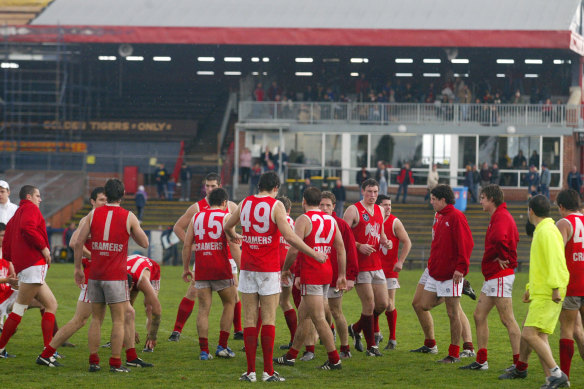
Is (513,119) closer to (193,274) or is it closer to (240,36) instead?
(240,36)

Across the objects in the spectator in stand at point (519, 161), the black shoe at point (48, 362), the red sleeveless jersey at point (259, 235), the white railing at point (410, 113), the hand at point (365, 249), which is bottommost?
the black shoe at point (48, 362)

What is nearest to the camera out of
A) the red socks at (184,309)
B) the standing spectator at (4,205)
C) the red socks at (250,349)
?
the red socks at (250,349)

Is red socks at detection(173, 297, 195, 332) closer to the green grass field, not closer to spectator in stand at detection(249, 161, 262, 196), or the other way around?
the green grass field

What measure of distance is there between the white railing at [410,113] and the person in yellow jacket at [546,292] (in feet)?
102

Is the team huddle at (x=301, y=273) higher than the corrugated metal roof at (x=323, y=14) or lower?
lower

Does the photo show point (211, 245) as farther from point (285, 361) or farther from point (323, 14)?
point (323, 14)

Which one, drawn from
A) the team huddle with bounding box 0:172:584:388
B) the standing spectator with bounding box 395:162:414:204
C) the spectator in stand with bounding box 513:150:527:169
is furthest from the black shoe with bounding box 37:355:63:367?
the spectator in stand with bounding box 513:150:527:169

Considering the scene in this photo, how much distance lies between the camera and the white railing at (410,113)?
129 ft

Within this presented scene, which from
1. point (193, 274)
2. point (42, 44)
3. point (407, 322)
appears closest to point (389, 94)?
point (42, 44)

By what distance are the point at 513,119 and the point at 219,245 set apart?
3021cm

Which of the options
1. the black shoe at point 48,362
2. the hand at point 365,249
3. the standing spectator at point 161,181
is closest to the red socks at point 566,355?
the hand at point 365,249

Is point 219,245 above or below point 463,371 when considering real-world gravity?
above

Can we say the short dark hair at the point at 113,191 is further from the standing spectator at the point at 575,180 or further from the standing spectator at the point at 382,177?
the standing spectator at the point at 575,180

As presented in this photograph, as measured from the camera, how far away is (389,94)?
41531 mm
